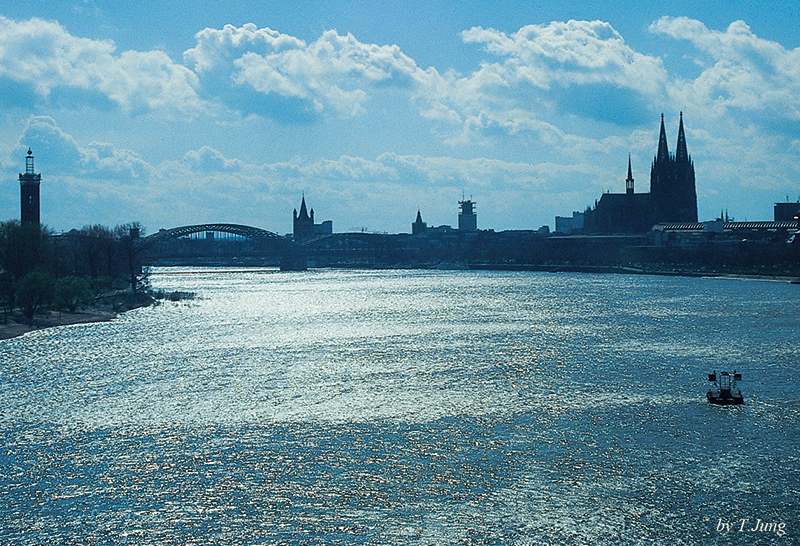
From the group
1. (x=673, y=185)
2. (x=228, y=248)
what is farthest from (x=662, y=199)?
(x=228, y=248)

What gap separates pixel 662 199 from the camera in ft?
551

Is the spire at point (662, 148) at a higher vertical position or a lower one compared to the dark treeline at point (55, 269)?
higher

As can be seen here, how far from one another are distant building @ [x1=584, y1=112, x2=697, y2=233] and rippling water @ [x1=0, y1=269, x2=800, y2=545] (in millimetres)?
125875

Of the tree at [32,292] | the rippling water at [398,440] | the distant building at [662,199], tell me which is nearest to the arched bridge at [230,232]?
the distant building at [662,199]

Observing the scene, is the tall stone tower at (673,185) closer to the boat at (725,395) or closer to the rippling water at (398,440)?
the rippling water at (398,440)

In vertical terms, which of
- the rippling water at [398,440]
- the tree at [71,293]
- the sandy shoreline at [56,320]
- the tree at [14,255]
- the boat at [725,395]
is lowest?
the rippling water at [398,440]

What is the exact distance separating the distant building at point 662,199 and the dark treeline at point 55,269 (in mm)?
108740

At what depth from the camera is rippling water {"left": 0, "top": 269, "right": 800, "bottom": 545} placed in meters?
16.4

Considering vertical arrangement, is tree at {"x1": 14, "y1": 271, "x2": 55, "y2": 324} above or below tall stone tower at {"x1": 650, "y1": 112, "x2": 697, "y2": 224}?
below

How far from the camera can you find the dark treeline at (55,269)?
5066cm

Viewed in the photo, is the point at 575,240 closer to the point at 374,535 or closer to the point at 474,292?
the point at 474,292

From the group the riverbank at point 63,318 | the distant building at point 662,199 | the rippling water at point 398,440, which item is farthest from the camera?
the distant building at point 662,199

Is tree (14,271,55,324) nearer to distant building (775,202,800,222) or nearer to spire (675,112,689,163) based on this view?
spire (675,112,689,163)

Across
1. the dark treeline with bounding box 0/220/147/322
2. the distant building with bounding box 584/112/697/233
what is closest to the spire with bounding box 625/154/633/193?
the distant building with bounding box 584/112/697/233
